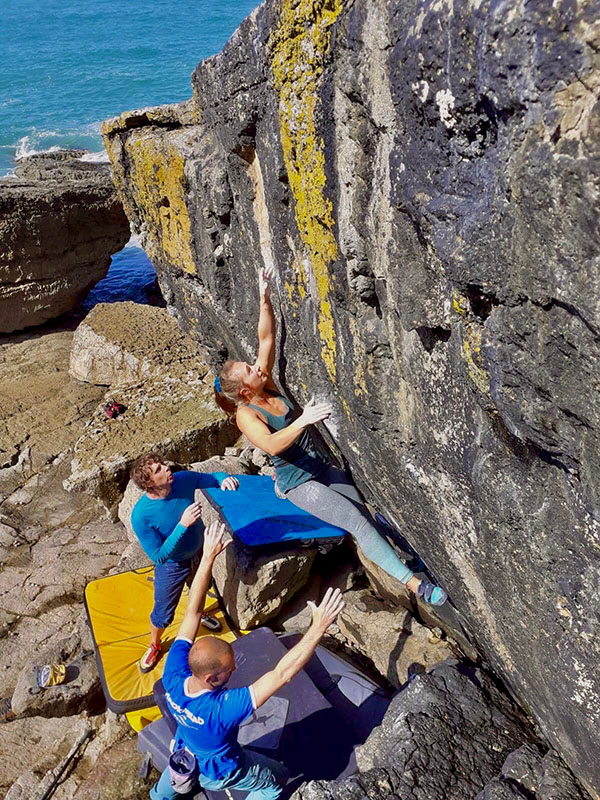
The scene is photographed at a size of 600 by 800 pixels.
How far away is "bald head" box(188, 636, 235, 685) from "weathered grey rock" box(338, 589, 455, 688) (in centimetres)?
150

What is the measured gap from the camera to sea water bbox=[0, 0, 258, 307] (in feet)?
78.9

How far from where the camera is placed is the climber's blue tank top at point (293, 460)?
349 centimetres

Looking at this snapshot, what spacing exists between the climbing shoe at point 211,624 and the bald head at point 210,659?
1617mm

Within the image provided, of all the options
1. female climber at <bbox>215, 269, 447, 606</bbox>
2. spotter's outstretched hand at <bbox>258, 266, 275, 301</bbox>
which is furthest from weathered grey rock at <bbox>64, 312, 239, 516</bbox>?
spotter's outstretched hand at <bbox>258, 266, 275, 301</bbox>

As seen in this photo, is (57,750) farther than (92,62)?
No

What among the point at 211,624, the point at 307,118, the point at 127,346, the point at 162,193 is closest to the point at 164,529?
the point at 211,624

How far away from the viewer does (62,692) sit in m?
4.18

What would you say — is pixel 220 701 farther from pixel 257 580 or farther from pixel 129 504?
pixel 129 504

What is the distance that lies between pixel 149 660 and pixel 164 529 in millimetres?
879

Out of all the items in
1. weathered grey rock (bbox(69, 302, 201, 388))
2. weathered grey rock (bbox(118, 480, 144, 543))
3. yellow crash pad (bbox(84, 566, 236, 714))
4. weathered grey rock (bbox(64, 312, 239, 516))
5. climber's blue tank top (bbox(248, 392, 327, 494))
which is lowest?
yellow crash pad (bbox(84, 566, 236, 714))

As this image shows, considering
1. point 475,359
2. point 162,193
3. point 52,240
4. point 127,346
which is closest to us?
point 475,359

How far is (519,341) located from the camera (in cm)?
171

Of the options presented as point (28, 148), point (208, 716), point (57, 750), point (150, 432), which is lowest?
point (57, 750)

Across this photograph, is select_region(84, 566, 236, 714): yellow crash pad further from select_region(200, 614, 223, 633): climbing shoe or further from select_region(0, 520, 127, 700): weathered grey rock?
select_region(0, 520, 127, 700): weathered grey rock
